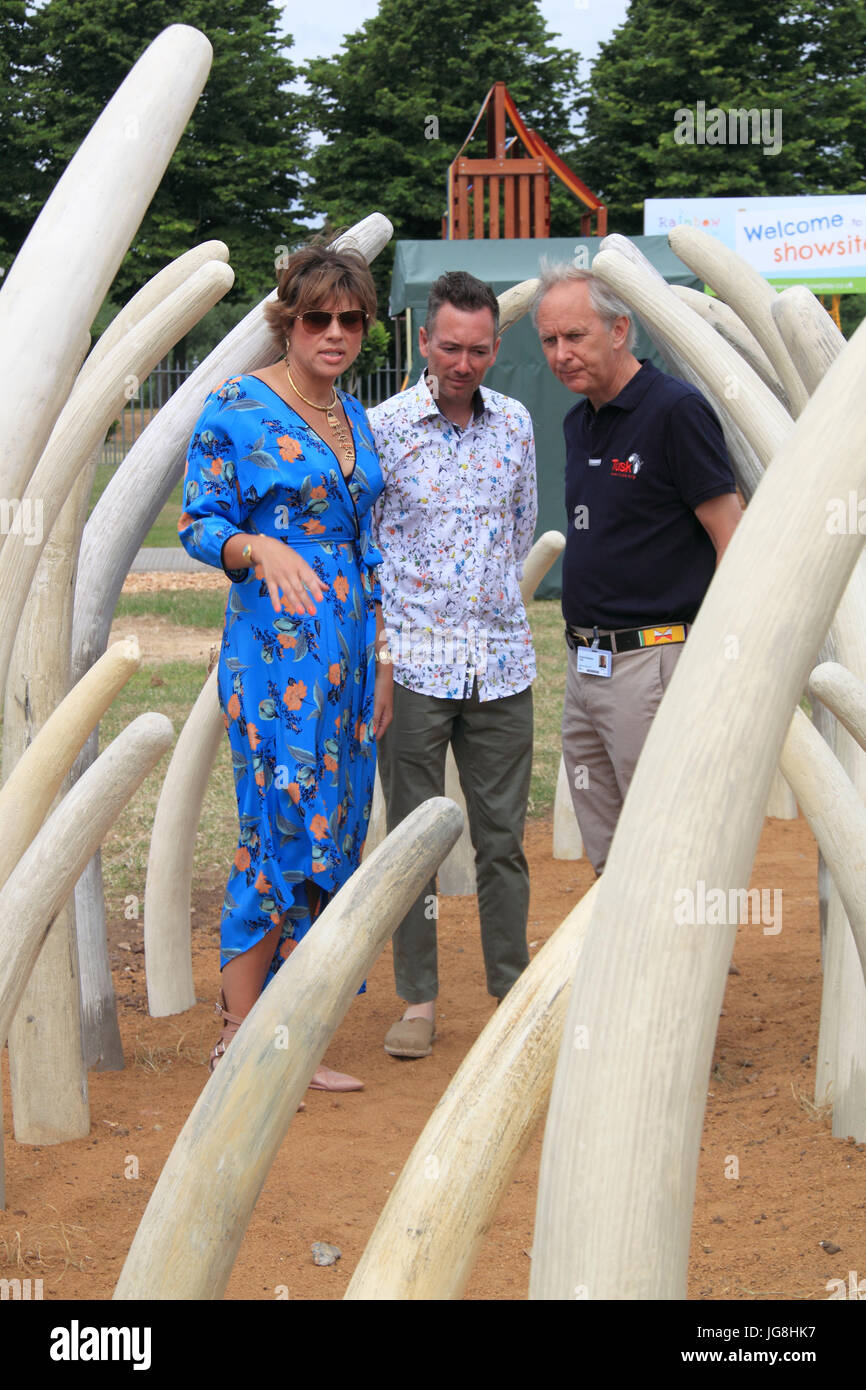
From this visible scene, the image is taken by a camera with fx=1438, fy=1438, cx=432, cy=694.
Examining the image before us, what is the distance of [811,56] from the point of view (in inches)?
1315

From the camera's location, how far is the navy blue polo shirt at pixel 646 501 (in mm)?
3596

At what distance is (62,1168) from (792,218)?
15006 mm

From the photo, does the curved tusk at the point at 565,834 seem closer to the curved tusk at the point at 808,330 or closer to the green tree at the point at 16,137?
the curved tusk at the point at 808,330

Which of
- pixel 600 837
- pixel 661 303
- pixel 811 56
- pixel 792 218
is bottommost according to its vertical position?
pixel 600 837

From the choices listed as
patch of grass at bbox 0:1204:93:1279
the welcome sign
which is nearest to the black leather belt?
patch of grass at bbox 0:1204:93:1279

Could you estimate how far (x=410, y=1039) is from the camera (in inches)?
160

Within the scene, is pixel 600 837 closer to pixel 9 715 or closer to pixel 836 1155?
pixel 836 1155

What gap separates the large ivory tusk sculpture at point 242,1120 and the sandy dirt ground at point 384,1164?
96 centimetres

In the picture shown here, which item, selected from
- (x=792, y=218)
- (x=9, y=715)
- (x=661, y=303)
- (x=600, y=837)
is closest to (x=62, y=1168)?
(x=9, y=715)

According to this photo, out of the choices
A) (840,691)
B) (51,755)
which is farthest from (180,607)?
(840,691)

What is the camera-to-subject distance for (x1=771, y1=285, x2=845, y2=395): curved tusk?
295 cm

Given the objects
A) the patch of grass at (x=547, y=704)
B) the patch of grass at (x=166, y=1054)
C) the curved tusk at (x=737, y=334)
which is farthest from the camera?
the patch of grass at (x=547, y=704)

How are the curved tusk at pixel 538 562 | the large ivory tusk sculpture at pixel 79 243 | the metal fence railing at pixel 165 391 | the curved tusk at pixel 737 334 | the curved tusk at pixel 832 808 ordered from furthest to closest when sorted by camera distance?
the metal fence railing at pixel 165 391
the curved tusk at pixel 538 562
the curved tusk at pixel 737 334
the curved tusk at pixel 832 808
the large ivory tusk sculpture at pixel 79 243

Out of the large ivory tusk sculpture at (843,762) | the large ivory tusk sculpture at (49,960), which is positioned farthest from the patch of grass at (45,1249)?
the large ivory tusk sculpture at (843,762)
